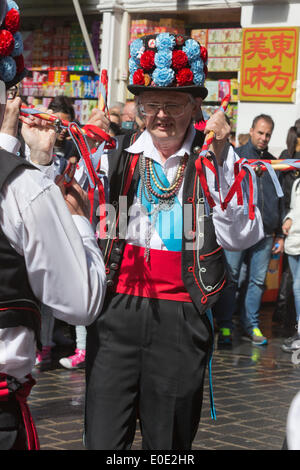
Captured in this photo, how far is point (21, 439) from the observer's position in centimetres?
233

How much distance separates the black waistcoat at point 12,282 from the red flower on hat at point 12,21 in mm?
353

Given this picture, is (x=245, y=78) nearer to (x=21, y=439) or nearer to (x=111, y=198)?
(x=111, y=198)

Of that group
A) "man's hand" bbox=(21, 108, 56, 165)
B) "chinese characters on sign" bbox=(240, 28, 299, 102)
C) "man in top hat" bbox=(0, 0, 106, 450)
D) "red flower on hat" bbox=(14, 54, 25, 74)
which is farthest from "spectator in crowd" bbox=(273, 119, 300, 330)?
"man in top hat" bbox=(0, 0, 106, 450)

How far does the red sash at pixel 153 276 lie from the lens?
138 inches

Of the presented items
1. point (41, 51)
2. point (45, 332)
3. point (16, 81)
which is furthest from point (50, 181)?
point (41, 51)

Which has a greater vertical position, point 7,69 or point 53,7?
point 53,7

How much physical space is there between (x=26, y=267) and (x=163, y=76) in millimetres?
1570

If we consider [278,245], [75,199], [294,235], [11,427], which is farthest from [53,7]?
[11,427]

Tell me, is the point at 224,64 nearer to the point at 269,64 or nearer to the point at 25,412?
the point at 269,64

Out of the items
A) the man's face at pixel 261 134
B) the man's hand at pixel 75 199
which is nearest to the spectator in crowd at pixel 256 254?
the man's face at pixel 261 134

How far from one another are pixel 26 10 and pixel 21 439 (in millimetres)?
12348

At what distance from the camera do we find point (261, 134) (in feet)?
28.8

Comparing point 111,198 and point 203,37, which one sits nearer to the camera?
point 111,198

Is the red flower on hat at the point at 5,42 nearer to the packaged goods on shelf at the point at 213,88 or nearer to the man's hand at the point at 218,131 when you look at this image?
the man's hand at the point at 218,131
